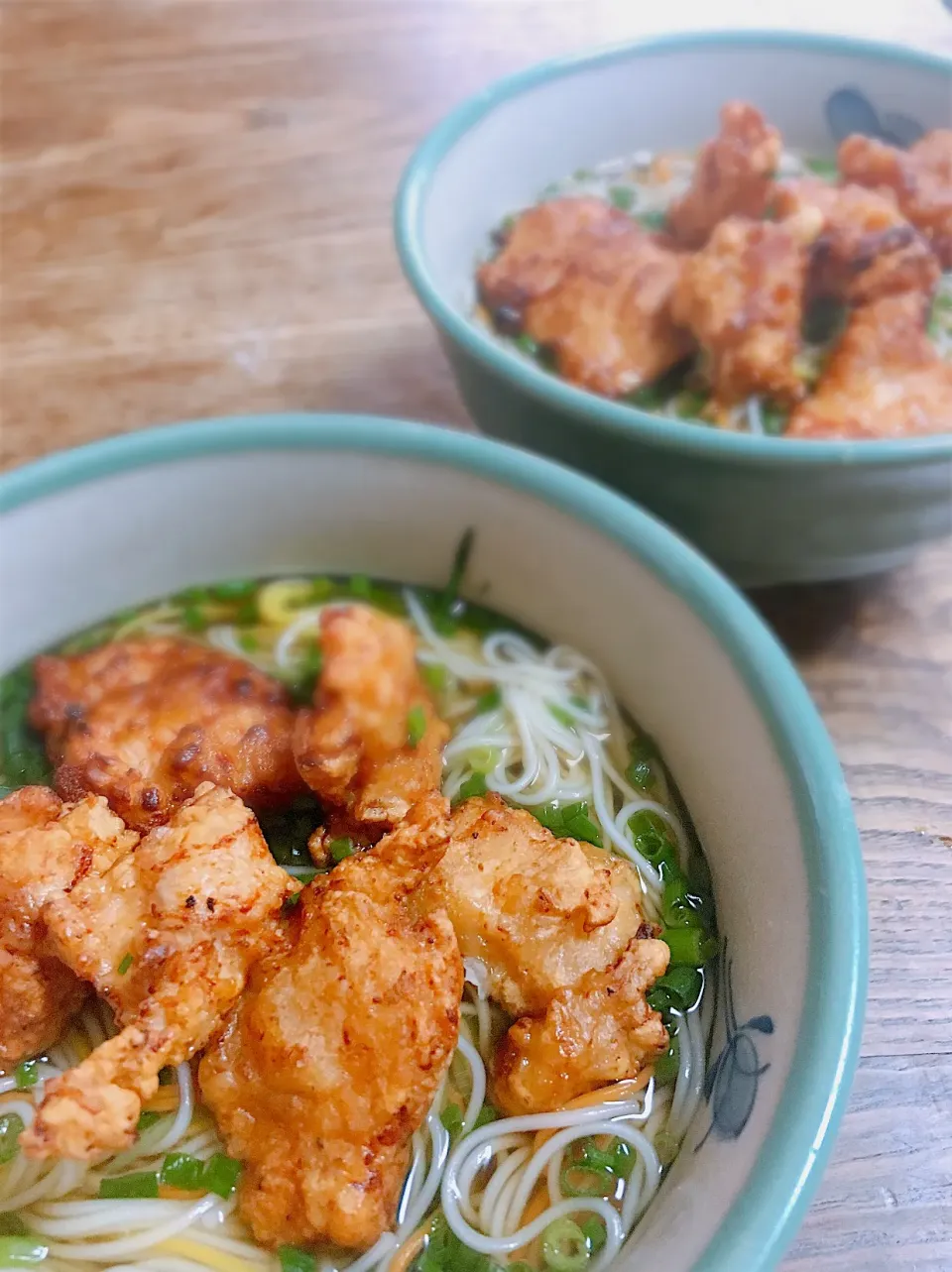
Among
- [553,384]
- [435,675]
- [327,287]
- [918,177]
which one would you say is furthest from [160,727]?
[918,177]

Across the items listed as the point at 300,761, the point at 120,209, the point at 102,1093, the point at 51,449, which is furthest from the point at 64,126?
the point at 102,1093

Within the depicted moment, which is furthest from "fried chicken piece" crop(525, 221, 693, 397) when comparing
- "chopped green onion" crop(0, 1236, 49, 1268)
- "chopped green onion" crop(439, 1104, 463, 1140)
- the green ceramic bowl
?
"chopped green onion" crop(0, 1236, 49, 1268)

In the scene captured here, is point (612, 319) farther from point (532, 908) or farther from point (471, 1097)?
point (471, 1097)

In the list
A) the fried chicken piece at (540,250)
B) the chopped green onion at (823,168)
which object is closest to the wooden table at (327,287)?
the fried chicken piece at (540,250)

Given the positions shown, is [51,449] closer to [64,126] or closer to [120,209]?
[120,209]

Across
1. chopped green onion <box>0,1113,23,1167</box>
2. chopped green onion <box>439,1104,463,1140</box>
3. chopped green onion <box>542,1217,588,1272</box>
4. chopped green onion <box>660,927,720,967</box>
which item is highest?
chopped green onion <box>660,927,720,967</box>

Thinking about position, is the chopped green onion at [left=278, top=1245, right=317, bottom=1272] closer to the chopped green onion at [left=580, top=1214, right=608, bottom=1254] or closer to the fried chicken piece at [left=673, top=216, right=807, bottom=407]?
the chopped green onion at [left=580, top=1214, right=608, bottom=1254]
